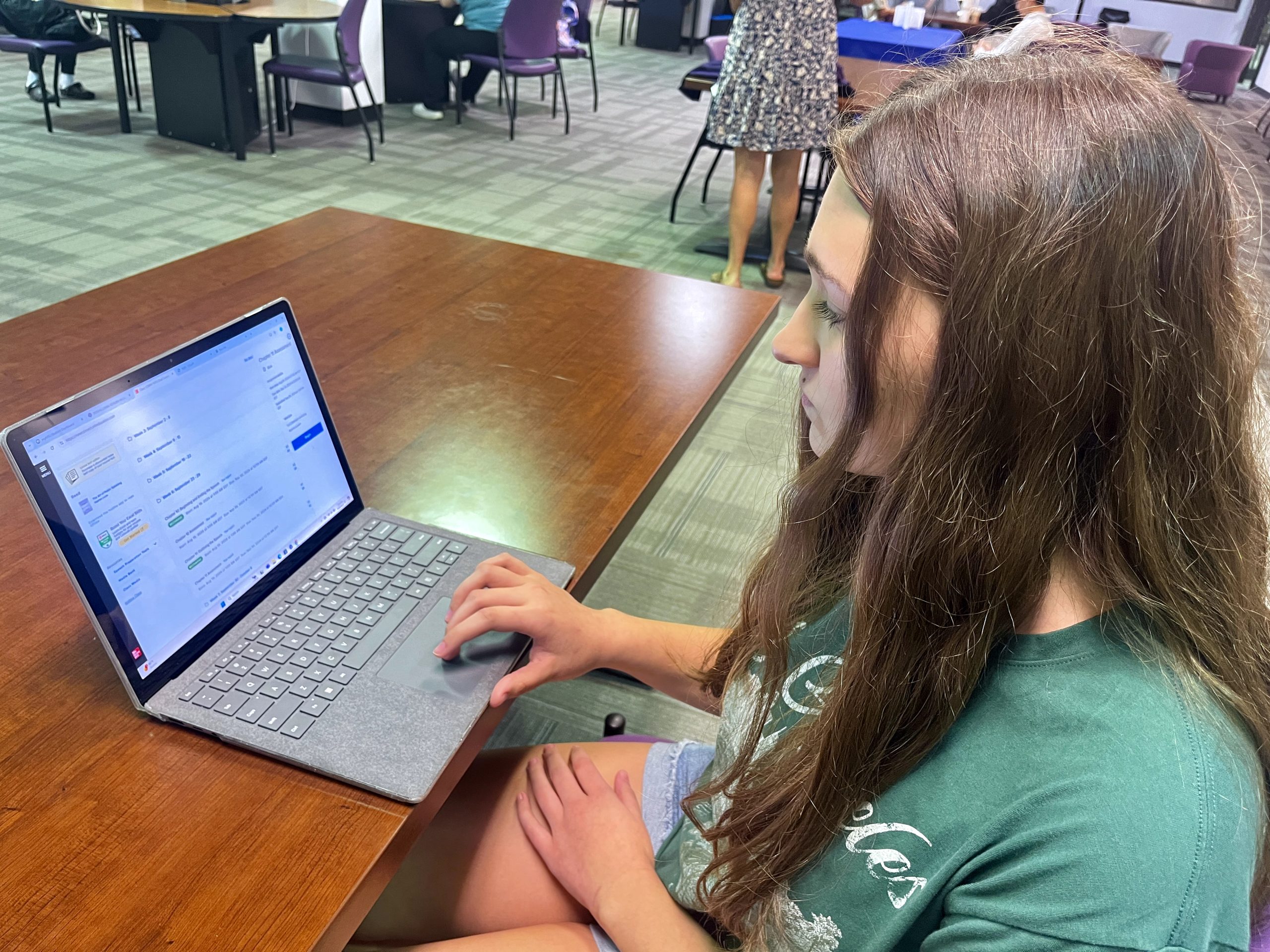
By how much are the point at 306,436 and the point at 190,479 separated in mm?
147

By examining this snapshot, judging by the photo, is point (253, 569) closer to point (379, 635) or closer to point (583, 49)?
point (379, 635)

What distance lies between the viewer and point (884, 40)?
14.9 ft

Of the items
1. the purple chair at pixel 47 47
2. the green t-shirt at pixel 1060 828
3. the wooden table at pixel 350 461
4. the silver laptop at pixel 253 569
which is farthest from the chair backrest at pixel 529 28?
the green t-shirt at pixel 1060 828

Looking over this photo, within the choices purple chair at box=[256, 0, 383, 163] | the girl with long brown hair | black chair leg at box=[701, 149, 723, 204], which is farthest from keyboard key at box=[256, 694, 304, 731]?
purple chair at box=[256, 0, 383, 163]

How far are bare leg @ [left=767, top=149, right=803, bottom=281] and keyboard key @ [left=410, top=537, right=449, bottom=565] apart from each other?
3117mm

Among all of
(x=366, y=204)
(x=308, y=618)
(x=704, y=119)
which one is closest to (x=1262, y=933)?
(x=308, y=618)

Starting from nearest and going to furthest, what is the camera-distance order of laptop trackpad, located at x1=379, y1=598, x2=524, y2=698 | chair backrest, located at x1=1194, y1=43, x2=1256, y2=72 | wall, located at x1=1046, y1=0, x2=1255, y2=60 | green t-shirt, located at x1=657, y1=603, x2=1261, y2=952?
green t-shirt, located at x1=657, y1=603, x2=1261, y2=952, laptop trackpad, located at x1=379, y1=598, x2=524, y2=698, chair backrest, located at x1=1194, y1=43, x2=1256, y2=72, wall, located at x1=1046, y1=0, x2=1255, y2=60

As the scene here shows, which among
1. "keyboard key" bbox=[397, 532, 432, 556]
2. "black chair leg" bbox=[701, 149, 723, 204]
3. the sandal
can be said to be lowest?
the sandal

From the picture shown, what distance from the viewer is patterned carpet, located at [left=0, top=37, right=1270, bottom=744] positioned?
2.06 metres

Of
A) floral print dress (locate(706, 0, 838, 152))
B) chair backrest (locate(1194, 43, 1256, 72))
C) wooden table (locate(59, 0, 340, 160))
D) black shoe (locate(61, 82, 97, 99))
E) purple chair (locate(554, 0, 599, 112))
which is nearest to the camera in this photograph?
floral print dress (locate(706, 0, 838, 152))

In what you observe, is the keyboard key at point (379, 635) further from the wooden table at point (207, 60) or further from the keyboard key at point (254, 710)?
the wooden table at point (207, 60)

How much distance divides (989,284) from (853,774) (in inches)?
12.1

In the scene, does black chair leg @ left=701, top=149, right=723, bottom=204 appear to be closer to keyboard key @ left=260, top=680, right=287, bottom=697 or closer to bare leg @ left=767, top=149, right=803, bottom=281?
bare leg @ left=767, top=149, right=803, bottom=281

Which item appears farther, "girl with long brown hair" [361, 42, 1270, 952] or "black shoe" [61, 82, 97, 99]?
"black shoe" [61, 82, 97, 99]
